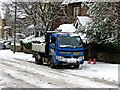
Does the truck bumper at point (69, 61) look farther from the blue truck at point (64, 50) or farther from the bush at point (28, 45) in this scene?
the bush at point (28, 45)

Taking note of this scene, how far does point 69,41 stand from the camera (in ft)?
74.3

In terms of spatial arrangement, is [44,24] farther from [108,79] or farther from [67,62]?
[108,79]

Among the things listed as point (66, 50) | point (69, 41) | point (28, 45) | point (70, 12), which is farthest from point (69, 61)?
point (70, 12)

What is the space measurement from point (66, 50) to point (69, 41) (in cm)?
93

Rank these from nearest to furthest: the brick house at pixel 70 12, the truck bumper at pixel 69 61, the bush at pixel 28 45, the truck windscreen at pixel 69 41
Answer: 1. the truck bumper at pixel 69 61
2. the truck windscreen at pixel 69 41
3. the bush at pixel 28 45
4. the brick house at pixel 70 12

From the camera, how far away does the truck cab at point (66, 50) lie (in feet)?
71.9

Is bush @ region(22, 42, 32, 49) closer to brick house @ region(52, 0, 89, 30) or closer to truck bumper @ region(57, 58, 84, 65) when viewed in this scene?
brick house @ region(52, 0, 89, 30)

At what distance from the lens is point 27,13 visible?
4384 centimetres

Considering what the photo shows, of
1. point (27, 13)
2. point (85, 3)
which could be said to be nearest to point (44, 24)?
point (27, 13)

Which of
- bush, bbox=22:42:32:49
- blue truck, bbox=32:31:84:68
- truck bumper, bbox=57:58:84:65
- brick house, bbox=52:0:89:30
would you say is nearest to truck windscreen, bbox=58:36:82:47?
blue truck, bbox=32:31:84:68

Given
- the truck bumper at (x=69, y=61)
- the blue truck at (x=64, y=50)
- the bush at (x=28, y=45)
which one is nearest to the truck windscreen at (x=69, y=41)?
the blue truck at (x=64, y=50)

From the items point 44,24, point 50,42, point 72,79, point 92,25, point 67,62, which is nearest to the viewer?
point 72,79

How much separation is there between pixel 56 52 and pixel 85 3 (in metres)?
9.30

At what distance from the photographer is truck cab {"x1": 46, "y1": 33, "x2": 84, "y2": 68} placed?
21906 mm
